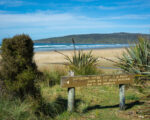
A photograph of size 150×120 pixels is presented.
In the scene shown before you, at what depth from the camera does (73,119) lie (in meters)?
4.53

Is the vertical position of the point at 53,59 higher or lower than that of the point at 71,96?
higher

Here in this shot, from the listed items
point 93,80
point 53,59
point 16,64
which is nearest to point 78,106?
point 93,80

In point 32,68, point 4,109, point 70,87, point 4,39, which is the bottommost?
point 4,109

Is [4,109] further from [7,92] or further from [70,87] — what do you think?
[70,87]

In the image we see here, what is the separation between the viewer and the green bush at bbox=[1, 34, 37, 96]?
3941mm

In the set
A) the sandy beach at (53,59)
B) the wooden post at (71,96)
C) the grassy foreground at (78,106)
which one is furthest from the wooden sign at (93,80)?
the sandy beach at (53,59)

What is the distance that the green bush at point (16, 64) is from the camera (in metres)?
3.94

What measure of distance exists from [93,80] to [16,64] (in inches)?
67.3

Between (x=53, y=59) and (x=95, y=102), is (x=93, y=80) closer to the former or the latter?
→ (x=95, y=102)

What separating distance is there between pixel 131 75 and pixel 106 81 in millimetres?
690

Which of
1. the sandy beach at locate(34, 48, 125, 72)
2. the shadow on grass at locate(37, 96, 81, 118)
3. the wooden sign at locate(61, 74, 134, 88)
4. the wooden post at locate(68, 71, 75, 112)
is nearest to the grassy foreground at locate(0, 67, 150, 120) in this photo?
the shadow on grass at locate(37, 96, 81, 118)

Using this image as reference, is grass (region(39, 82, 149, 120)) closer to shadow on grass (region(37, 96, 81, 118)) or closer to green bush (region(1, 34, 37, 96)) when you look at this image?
shadow on grass (region(37, 96, 81, 118))

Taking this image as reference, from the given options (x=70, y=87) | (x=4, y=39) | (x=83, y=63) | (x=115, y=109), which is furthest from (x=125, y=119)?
(x=83, y=63)

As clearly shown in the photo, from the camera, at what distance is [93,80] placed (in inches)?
185
